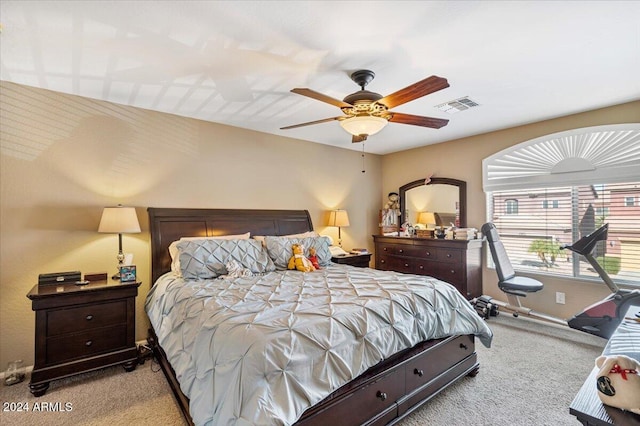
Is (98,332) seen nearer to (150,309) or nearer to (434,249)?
(150,309)

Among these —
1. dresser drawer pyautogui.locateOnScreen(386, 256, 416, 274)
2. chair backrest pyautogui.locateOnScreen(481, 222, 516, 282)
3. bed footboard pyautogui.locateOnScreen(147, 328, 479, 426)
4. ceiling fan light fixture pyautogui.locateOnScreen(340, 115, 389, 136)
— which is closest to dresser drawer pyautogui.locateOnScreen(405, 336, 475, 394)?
bed footboard pyautogui.locateOnScreen(147, 328, 479, 426)

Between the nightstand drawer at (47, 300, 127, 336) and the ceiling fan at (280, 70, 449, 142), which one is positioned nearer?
the ceiling fan at (280, 70, 449, 142)

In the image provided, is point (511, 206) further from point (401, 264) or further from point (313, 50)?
point (313, 50)

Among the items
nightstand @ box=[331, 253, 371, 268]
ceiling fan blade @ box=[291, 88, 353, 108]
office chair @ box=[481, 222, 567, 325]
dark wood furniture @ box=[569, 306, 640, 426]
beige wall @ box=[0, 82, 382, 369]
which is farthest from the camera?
nightstand @ box=[331, 253, 371, 268]

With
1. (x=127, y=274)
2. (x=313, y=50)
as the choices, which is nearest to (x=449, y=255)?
(x=313, y=50)

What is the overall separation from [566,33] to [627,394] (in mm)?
2221

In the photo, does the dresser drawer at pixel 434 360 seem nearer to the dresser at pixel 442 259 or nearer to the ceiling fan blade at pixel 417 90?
the dresser at pixel 442 259

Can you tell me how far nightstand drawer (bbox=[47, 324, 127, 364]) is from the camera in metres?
2.51

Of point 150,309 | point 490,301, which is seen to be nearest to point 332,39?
point 150,309

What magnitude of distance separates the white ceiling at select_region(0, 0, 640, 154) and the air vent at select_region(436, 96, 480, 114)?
102 mm

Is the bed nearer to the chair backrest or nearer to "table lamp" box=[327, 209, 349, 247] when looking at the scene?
the chair backrest

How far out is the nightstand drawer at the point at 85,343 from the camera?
8.25ft

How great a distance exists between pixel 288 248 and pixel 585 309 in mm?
3100

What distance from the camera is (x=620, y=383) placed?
46.8 inches
